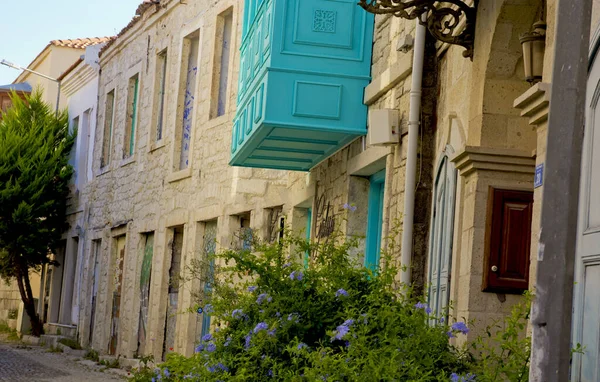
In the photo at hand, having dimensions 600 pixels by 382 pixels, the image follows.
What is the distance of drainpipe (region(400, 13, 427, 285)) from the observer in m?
8.16

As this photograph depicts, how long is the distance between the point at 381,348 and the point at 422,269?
303cm

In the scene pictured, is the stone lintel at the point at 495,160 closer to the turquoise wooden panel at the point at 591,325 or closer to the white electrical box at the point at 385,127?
the white electrical box at the point at 385,127

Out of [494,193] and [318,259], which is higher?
[494,193]

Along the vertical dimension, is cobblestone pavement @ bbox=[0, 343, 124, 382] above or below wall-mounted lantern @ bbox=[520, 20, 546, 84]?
below

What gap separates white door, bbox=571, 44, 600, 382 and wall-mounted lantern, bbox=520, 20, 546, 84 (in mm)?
1352

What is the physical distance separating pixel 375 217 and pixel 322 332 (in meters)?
3.94

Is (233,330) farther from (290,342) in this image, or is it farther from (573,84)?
(573,84)

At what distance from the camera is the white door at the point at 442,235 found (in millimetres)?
7547

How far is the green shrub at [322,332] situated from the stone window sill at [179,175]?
29.8 ft

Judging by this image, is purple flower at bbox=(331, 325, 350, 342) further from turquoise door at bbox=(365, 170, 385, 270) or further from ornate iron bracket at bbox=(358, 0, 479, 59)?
turquoise door at bbox=(365, 170, 385, 270)

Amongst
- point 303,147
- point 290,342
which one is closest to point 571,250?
point 290,342

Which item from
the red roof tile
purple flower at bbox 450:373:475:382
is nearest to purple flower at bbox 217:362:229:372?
purple flower at bbox 450:373:475:382

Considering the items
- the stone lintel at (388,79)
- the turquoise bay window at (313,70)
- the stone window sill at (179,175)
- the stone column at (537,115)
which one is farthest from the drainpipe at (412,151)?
the stone window sill at (179,175)

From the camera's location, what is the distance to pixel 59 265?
25562 millimetres
